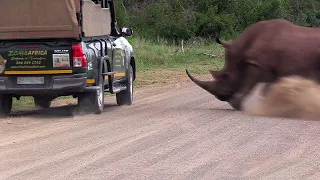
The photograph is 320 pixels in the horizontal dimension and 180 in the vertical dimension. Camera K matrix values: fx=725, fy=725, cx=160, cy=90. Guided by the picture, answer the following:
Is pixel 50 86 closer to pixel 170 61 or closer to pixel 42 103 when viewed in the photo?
pixel 42 103

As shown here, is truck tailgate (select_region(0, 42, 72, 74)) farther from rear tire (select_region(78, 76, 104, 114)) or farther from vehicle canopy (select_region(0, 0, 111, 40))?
rear tire (select_region(78, 76, 104, 114))

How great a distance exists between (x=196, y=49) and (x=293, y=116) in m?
31.7

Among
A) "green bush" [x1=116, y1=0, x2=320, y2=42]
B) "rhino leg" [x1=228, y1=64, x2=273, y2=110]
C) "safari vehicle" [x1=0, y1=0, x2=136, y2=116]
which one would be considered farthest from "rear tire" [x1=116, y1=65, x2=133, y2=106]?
"green bush" [x1=116, y1=0, x2=320, y2=42]

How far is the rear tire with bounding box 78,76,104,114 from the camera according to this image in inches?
532

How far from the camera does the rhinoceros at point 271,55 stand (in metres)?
2.56

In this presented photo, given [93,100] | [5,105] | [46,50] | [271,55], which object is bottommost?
[5,105]

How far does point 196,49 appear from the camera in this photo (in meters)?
34.2

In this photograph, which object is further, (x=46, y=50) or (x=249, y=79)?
(x=46, y=50)

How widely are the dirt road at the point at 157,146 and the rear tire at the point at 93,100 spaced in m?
0.24

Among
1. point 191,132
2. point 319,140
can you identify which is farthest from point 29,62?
point 319,140

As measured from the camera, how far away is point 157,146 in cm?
933

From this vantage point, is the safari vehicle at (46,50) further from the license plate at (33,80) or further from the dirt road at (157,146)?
the dirt road at (157,146)

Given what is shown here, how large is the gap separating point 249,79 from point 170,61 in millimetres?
27298

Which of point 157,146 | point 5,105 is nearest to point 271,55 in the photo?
point 157,146
